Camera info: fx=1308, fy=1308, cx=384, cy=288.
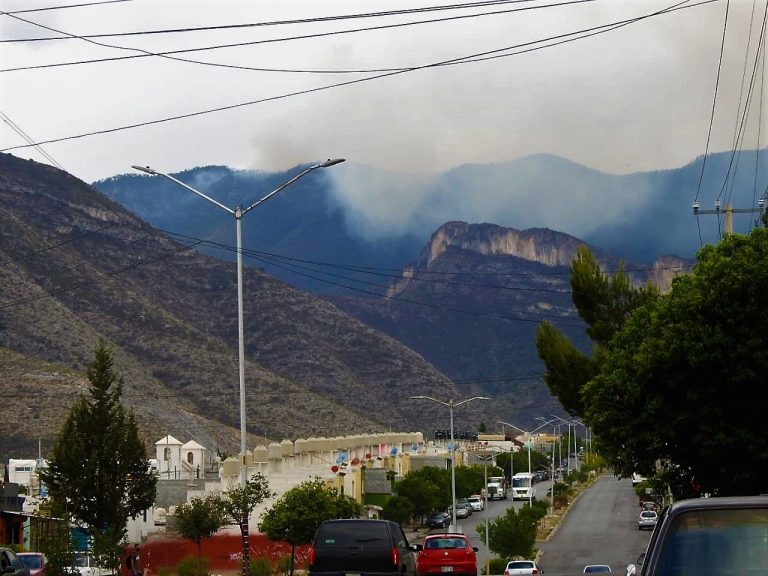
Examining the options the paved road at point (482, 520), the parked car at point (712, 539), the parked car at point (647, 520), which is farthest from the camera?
the parked car at point (647, 520)

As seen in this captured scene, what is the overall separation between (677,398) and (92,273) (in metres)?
151

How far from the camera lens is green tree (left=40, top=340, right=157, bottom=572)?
56531 mm

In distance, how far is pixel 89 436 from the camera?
58.4 metres

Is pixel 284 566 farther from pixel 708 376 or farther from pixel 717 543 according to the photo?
pixel 717 543

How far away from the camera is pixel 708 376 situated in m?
28.5

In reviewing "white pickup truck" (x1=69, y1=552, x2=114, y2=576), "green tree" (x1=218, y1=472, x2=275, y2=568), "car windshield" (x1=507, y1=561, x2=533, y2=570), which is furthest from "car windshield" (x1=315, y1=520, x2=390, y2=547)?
"car windshield" (x1=507, y1=561, x2=533, y2=570)

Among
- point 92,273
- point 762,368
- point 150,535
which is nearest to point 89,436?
point 150,535

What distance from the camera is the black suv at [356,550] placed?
79.1 feet

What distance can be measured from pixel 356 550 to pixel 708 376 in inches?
363

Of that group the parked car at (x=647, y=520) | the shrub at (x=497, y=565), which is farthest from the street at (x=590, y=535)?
the shrub at (x=497, y=565)

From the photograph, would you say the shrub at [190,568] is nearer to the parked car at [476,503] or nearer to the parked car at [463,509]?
the parked car at [463,509]

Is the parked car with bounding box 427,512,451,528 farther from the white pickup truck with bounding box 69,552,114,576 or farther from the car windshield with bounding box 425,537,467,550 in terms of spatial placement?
the car windshield with bounding box 425,537,467,550

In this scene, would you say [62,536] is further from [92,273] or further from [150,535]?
A: [92,273]

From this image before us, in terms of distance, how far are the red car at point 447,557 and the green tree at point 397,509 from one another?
60238 millimetres
